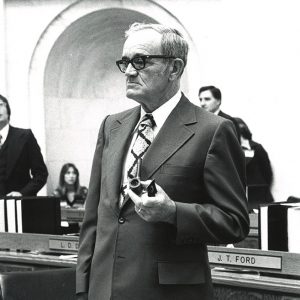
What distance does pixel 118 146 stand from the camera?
2514 mm

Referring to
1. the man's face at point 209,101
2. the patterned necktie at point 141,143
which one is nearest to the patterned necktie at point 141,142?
the patterned necktie at point 141,143

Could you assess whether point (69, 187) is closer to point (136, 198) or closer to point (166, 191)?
point (166, 191)

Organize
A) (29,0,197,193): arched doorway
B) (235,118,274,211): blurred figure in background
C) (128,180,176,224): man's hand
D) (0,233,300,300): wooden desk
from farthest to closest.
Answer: (29,0,197,193): arched doorway < (235,118,274,211): blurred figure in background < (0,233,300,300): wooden desk < (128,180,176,224): man's hand

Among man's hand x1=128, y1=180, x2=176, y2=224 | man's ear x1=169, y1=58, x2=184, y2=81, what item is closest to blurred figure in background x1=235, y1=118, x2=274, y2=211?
man's ear x1=169, y1=58, x2=184, y2=81

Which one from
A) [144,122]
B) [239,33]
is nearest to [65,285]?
[144,122]

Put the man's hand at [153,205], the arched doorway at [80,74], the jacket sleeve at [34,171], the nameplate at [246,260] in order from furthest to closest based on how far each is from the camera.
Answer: the arched doorway at [80,74] < the jacket sleeve at [34,171] < the nameplate at [246,260] < the man's hand at [153,205]

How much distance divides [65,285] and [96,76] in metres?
7.84

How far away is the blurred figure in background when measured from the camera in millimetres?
7609

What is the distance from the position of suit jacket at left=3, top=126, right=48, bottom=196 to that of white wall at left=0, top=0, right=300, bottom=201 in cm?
349

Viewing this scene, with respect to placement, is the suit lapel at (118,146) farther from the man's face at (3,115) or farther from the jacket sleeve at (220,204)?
the man's face at (3,115)

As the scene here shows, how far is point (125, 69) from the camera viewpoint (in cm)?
245

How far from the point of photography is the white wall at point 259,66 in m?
8.40

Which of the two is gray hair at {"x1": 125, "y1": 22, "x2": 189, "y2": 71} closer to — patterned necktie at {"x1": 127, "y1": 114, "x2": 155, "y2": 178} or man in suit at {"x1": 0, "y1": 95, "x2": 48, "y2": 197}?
patterned necktie at {"x1": 127, "y1": 114, "x2": 155, "y2": 178}

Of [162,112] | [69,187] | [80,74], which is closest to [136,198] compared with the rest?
[162,112]
